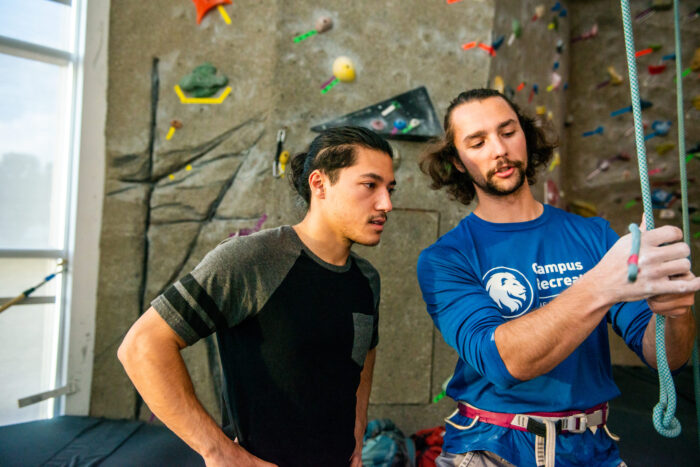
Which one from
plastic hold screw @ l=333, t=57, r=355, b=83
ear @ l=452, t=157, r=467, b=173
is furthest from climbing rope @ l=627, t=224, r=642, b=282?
plastic hold screw @ l=333, t=57, r=355, b=83

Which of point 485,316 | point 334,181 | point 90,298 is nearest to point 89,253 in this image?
point 90,298

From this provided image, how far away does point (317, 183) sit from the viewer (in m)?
1.36

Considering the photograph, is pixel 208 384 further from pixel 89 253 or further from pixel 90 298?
pixel 89 253

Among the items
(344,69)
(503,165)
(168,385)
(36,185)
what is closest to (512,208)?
(503,165)

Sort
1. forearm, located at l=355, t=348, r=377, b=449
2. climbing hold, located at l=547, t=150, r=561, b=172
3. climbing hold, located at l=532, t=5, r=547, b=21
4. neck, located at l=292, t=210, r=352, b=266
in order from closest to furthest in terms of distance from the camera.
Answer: neck, located at l=292, t=210, r=352, b=266
forearm, located at l=355, t=348, r=377, b=449
climbing hold, located at l=532, t=5, r=547, b=21
climbing hold, located at l=547, t=150, r=561, b=172

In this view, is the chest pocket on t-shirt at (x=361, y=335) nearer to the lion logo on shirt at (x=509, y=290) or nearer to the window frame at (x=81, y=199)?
the lion logo on shirt at (x=509, y=290)

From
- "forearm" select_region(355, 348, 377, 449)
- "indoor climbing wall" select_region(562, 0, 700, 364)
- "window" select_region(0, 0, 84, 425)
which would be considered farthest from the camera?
"indoor climbing wall" select_region(562, 0, 700, 364)

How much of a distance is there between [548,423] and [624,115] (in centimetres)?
365

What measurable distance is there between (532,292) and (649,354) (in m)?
0.33

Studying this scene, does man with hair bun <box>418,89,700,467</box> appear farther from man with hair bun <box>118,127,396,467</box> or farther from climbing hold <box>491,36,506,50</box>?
climbing hold <box>491,36,506,50</box>

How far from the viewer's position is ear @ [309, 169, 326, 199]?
4.42 ft

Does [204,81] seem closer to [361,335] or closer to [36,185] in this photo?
[36,185]

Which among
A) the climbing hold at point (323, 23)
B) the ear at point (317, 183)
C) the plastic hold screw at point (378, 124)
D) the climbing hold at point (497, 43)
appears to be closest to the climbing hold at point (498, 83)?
the climbing hold at point (497, 43)

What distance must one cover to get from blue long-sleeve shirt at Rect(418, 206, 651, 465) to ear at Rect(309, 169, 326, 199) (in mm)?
365
